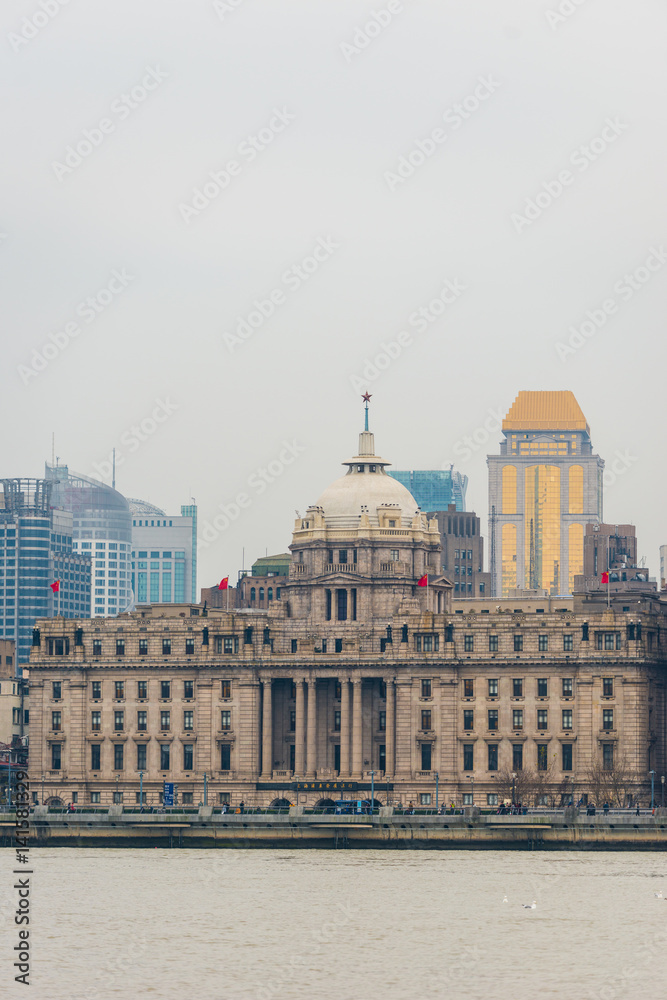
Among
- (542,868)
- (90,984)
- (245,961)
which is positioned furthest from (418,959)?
(542,868)

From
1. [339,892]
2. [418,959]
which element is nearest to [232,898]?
[339,892]

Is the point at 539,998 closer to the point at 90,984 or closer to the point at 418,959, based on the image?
the point at 418,959

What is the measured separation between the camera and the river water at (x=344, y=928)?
12988 cm

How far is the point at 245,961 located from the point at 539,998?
18.5 m

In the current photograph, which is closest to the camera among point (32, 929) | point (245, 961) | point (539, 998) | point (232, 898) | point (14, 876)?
point (539, 998)

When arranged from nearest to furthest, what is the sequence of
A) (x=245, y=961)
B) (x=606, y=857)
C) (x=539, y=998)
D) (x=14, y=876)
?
1. (x=539, y=998)
2. (x=245, y=961)
3. (x=14, y=876)
4. (x=606, y=857)

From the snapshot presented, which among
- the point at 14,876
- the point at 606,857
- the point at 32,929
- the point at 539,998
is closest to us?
the point at 539,998

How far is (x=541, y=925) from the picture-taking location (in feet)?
500

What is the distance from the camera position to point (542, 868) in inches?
7402

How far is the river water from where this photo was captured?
130m

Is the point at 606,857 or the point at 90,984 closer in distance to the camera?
the point at 90,984

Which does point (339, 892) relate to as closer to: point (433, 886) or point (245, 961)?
point (433, 886)

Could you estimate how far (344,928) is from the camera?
5940 inches

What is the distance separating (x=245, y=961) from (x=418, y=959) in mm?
9072
